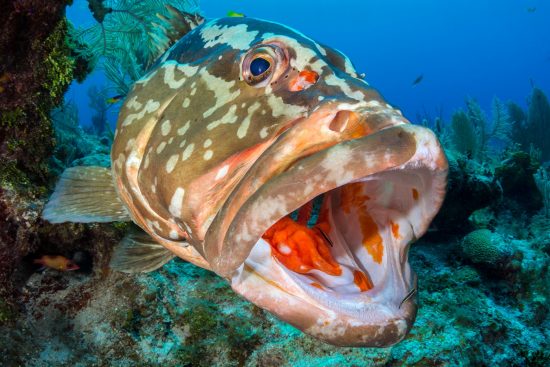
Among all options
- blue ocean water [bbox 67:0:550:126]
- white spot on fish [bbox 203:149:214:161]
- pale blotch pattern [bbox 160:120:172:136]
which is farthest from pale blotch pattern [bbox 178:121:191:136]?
blue ocean water [bbox 67:0:550:126]

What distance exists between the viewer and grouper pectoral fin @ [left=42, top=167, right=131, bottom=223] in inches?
117

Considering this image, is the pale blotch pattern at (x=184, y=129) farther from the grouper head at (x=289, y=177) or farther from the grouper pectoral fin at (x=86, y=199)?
the grouper pectoral fin at (x=86, y=199)

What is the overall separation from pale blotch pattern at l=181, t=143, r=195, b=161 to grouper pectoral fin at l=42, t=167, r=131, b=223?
128 centimetres

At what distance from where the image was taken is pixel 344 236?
217 centimetres

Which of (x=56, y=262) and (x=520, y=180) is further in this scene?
(x=520, y=180)

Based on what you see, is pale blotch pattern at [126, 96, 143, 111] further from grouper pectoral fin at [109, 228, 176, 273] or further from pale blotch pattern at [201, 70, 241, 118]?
grouper pectoral fin at [109, 228, 176, 273]

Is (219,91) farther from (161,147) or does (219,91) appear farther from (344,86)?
(344,86)

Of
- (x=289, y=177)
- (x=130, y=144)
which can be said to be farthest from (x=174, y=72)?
(x=289, y=177)

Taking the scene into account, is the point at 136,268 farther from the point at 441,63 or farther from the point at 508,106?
the point at 441,63

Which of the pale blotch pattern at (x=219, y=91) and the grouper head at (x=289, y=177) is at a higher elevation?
the pale blotch pattern at (x=219, y=91)

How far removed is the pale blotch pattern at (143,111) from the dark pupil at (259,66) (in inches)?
28.6

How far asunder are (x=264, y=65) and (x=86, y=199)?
1.93m

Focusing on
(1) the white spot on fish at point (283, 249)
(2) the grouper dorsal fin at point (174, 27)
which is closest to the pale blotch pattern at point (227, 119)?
(1) the white spot on fish at point (283, 249)

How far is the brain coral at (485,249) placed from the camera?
4.61m
